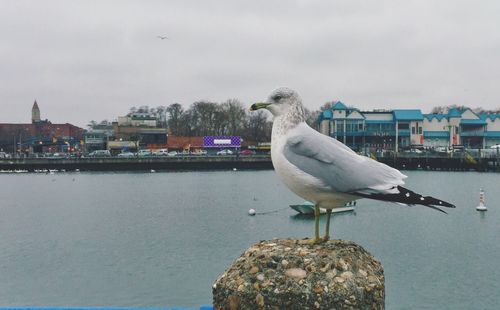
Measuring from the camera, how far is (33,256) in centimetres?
2144

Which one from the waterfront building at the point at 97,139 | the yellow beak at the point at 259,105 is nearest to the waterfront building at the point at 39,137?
the waterfront building at the point at 97,139

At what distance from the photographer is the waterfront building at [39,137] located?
106688 mm

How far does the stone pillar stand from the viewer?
3.01 m

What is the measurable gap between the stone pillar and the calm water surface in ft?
39.7

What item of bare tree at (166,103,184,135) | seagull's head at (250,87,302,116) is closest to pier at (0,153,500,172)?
bare tree at (166,103,184,135)

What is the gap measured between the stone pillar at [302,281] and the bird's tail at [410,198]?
1.29 ft

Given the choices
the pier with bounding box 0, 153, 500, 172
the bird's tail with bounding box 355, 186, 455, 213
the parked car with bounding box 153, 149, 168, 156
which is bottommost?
the pier with bounding box 0, 153, 500, 172

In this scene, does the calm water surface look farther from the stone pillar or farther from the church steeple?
the church steeple

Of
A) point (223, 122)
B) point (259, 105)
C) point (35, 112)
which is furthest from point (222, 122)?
point (259, 105)

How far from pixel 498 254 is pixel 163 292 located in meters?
13.5

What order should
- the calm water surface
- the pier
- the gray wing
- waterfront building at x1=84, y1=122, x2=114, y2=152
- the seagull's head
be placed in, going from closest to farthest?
the gray wing < the seagull's head < the calm water surface < the pier < waterfront building at x1=84, y1=122, x2=114, y2=152

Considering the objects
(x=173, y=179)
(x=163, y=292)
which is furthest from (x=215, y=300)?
(x=173, y=179)

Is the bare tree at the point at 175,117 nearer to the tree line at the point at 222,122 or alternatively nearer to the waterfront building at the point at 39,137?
the tree line at the point at 222,122

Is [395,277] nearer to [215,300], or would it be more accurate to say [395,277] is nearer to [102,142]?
[215,300]
